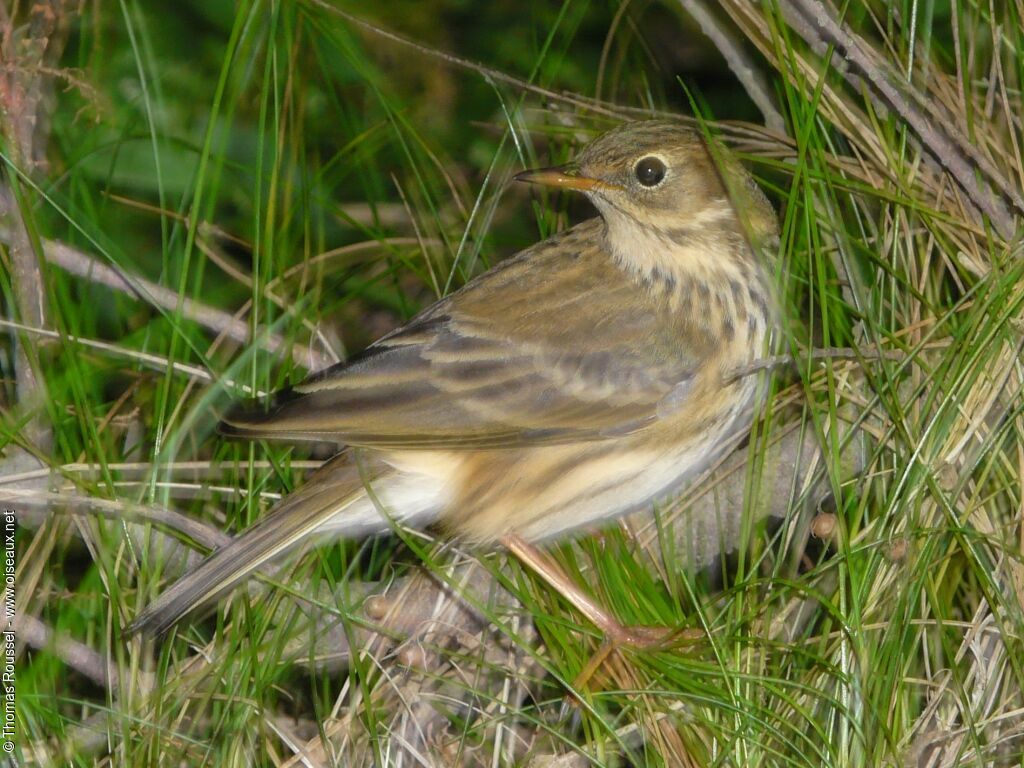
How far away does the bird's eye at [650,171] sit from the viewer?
128 inches

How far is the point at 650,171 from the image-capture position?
3250 millimetres

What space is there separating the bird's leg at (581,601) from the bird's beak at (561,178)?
0.79 metres

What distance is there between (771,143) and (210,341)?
5.11 feet

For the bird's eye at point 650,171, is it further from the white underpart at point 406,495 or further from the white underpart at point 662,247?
the white underpart at point 406,495

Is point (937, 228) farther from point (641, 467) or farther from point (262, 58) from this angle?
point (262, 58)

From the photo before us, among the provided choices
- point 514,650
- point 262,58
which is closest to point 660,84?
point 262,58

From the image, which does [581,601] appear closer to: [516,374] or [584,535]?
[584,535]

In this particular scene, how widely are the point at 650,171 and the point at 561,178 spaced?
0.73ft

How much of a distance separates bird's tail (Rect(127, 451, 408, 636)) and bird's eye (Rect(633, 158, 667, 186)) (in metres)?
0.87

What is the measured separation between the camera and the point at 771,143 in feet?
11.3

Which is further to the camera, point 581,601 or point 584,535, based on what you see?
point 584,535

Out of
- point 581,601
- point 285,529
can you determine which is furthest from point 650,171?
point 285,529

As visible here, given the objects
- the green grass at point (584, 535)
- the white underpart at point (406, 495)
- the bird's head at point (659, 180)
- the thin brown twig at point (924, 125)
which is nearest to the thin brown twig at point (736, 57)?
the green grass at point (584, 535)

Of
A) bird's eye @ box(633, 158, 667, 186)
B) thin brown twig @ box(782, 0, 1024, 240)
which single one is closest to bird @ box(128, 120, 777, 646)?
bird's eye @ box(633, 158, 667, 186)
